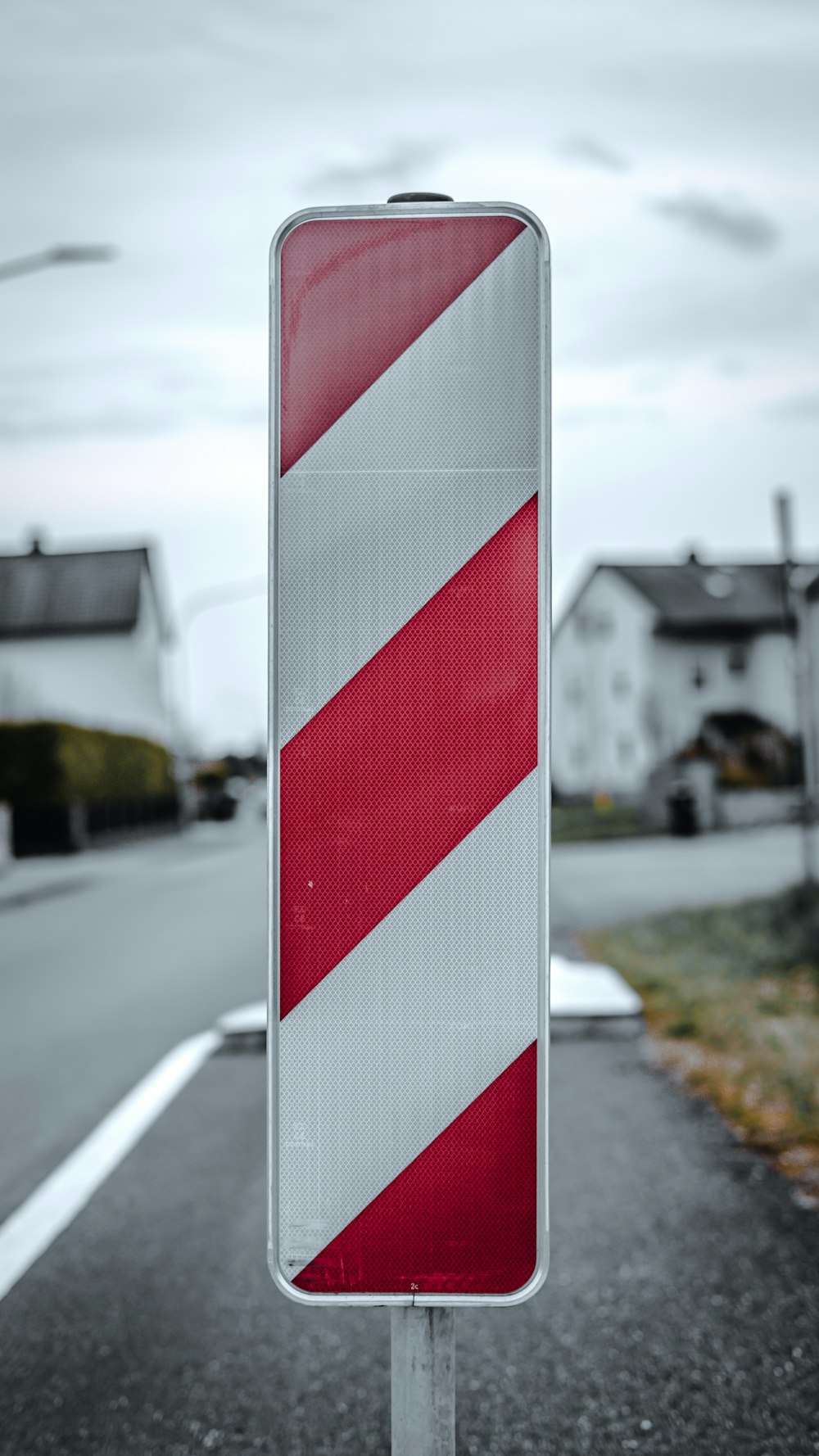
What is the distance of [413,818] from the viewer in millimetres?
1741

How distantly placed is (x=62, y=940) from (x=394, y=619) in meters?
12.0

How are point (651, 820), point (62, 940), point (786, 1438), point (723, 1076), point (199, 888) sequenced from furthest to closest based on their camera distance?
1. point (651, 820)
2. point (199, 888)
3. point (62, 940)
4. point (723, 1076)
5. point (786, 1438)

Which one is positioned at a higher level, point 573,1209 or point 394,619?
point 394,619

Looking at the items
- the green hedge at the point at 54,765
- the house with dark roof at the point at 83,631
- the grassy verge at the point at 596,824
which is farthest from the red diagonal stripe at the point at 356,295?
the house with dark roof at the point at 83,631

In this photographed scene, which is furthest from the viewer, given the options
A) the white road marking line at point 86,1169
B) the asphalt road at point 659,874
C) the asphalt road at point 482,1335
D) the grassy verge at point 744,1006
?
the asphalt road at point 659,874

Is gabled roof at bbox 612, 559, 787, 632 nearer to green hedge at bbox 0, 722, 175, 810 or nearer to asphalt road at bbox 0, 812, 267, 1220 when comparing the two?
green hedge at bbox 0, 722, 175, 810

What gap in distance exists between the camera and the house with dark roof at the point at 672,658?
5638cm

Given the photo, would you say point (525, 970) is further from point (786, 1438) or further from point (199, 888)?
point (199, 888)

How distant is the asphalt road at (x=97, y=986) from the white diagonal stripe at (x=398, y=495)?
148 cm

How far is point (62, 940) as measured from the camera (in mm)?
13117

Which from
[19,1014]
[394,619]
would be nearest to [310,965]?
[394,619]

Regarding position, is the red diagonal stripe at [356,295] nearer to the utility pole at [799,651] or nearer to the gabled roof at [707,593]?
the utility pole at [799,651]

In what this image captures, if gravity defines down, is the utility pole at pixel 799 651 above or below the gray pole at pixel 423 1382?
above

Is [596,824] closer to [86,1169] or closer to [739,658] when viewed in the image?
[739,658]
